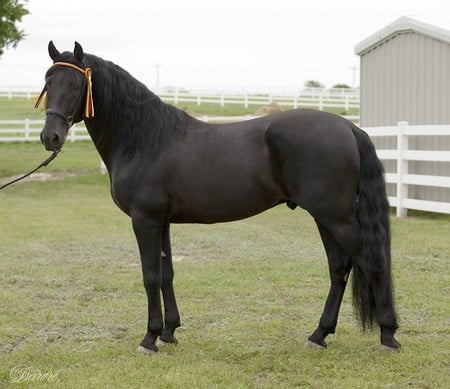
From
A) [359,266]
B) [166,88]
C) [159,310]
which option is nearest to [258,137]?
[359,266]

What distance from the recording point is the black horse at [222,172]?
4613 millimetres

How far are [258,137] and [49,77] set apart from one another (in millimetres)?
1539

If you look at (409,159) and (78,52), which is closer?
(78,52)

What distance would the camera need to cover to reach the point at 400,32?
1282 centimetres

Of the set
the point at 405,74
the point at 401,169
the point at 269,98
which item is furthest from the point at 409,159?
the point at 269,98

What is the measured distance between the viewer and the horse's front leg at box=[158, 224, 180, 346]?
16.8 feet

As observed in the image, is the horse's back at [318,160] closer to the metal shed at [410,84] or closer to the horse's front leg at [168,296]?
the horse's front leg at [168,296]

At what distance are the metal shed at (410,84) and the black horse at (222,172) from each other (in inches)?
296

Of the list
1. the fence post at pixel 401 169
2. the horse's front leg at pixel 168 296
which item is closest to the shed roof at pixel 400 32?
the fence post at pixel 401 169

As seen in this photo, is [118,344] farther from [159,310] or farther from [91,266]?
[91,266]

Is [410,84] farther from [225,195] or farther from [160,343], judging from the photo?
[160,343]

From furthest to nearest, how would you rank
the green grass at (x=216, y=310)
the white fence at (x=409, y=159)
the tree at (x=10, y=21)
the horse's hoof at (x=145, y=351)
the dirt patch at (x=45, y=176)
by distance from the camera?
the dirt patch at (x=45, y=176)
the tree at (x=10, y=21)
the white fence at (x=409, y=159)
the horse's hoof at (x=145, y=351)
the green grass at (x=216, y=310)

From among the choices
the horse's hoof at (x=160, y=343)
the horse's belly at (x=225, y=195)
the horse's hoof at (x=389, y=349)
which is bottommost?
the horse's hoof at (x=160, y=343)

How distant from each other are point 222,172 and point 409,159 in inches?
304
